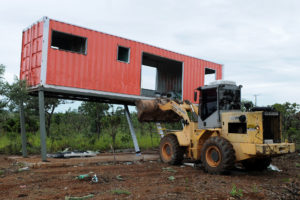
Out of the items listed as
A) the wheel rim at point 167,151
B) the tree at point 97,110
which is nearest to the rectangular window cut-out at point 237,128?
the wheel rim at point 167,151

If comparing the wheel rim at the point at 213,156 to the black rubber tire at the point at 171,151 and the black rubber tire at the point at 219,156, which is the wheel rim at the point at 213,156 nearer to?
the black rubber tire at the point at 219,156

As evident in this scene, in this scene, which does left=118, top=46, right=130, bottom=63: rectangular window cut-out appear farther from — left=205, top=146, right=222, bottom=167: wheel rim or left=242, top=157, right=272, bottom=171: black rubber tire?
left=242, top=157, right=272, bottom=171: black rubber tire

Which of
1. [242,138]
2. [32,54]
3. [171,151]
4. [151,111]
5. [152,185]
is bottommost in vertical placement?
[152,185]

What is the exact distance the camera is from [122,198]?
18.2 feet

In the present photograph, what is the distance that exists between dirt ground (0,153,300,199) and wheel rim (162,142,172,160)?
4.88ft

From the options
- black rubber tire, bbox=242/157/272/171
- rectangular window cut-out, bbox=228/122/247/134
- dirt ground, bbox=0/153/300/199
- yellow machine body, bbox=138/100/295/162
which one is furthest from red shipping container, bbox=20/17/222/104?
black rubber tire, bbox=242/157/272/171

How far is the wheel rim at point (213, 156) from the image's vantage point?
863 cm

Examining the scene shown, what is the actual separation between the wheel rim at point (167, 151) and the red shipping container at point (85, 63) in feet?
11.4

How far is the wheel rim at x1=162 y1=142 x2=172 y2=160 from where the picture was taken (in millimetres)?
11023

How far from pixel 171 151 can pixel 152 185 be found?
4.02 metres

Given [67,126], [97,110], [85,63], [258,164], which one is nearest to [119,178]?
[258,164]

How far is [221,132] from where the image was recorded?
9.11 meters

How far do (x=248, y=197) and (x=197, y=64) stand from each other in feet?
36.6

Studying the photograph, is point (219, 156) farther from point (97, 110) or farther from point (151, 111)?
point (97, 110)
